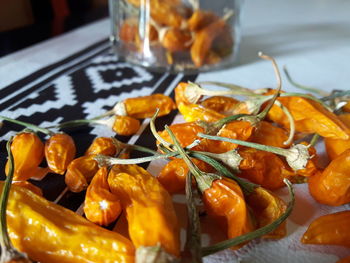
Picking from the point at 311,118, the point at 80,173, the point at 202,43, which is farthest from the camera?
the point at 202,43

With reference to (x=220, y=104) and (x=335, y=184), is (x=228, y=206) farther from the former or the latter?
(x=220, y=104)

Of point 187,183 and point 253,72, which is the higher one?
point 187,183

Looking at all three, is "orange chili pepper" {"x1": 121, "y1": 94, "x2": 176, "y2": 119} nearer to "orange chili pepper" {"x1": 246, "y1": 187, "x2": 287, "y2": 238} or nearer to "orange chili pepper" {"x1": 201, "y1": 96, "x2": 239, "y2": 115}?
"orange chili pepper" {"x1": 201, "y1": 96, "x2": 239, "y2": 115}

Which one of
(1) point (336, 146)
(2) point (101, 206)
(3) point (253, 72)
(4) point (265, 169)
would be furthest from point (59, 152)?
(3) point (253, 72)

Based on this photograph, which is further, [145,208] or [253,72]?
[253,72]

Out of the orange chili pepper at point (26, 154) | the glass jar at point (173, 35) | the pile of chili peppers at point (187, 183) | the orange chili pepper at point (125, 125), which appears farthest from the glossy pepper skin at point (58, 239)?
the glass jar at point (173, 35)

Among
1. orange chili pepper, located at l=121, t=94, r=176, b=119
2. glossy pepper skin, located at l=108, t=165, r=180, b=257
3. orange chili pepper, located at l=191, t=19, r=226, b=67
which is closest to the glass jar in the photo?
orange chili pepper, located at l=191, t=19, r=226, b=67

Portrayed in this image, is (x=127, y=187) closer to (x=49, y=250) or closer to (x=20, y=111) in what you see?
(x=49, y=250)
